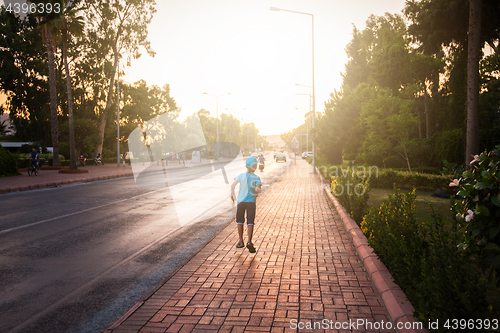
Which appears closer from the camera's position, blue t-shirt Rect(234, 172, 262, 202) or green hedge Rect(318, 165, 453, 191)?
blue t-shirt Rect(234, 172, 262, 202)

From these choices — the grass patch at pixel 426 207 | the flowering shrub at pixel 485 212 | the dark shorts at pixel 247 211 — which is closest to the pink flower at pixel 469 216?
the flowering shrub at pixel 485 212

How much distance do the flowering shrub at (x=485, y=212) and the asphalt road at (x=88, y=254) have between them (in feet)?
12.2

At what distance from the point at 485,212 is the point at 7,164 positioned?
2976 centimetres

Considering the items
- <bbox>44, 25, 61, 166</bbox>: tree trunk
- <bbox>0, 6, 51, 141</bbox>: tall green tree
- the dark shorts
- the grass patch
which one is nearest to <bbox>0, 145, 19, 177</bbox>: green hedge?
<bbox>44, 25, 61, 166</bbox>: tree trunk

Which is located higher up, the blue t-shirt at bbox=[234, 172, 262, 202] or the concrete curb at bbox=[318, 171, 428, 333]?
the blue t-shirt at bbox=[234, 172, 262, 202]

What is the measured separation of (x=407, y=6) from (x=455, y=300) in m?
32.3

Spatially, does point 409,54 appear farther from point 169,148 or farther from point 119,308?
point 169,148

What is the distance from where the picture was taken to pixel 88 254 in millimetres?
6332

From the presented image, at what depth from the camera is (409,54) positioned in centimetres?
2900

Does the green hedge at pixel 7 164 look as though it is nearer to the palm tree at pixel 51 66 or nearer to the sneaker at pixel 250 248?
the palm tree at pixel 51 66

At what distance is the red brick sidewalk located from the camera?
367 cm

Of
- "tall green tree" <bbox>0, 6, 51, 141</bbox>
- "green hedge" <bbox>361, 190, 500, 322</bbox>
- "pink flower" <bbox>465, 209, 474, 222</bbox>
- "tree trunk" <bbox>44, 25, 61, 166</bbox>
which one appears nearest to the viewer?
"green hedge" <bbox>361, 190, 500, 322</bbox>

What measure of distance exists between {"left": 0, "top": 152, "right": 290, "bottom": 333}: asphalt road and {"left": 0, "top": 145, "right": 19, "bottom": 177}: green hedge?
48.2ft

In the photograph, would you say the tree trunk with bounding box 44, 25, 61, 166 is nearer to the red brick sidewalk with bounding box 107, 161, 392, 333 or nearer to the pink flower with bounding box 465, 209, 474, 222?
the red brick sidewalk with bounding box 107, 161, 392, 333
